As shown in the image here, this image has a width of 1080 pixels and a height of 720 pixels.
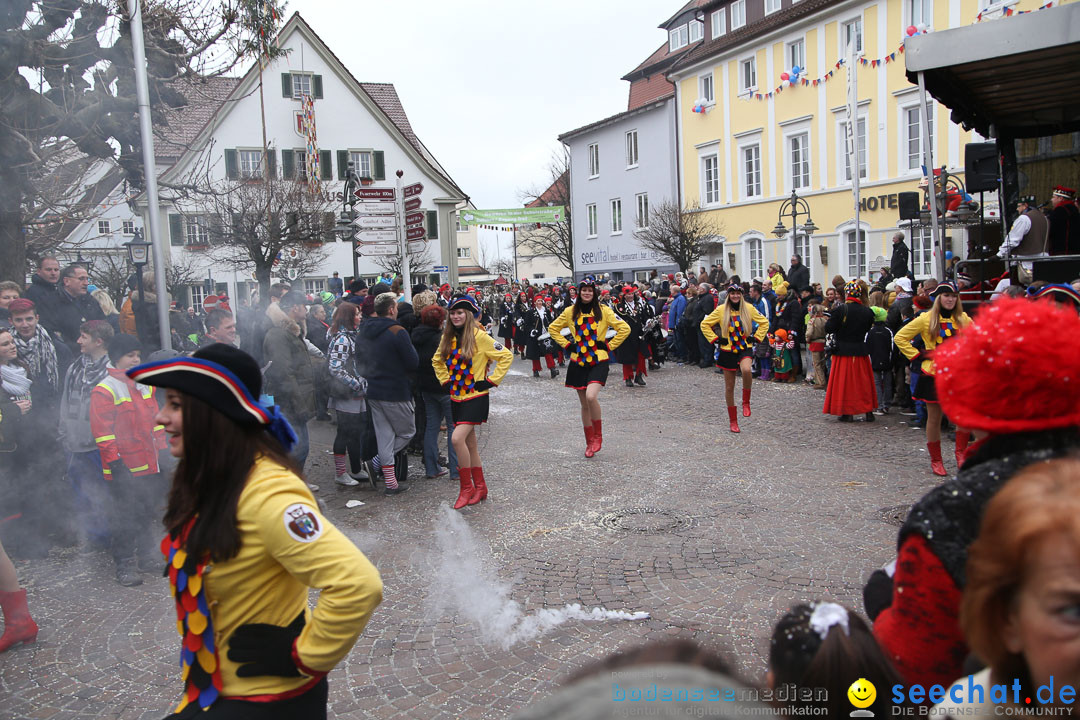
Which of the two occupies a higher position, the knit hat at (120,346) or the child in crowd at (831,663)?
the knit hat at (120,346)

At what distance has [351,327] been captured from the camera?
828cm

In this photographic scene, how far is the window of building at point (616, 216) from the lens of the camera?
126 feet

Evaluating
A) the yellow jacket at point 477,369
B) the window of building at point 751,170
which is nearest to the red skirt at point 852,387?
the yellow jacket at point 477,369

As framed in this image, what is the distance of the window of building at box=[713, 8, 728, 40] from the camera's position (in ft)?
102

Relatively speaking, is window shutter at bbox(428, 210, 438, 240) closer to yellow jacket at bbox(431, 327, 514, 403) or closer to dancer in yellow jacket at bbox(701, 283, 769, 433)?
dancer in yellow jacket at bbox(701, 283, 769, 433)

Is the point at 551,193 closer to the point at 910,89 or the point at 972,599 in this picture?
the point at 910,89

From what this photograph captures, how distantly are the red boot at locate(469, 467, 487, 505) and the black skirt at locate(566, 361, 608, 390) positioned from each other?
212 cm

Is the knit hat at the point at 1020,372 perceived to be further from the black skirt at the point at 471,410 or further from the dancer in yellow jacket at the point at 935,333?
the dancer in yellow jacket at the point at 935,333

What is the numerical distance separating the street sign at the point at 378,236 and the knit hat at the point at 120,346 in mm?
5529

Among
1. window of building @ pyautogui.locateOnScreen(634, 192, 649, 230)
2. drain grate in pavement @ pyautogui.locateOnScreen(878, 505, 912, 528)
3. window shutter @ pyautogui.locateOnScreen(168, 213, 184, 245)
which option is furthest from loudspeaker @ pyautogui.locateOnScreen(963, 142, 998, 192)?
window shutter @ pyautogui.locateOnScreen(168, 213, 184, 245)

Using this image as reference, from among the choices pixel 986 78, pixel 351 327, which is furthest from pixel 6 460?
pixel 986 78

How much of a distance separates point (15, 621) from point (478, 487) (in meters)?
3.81

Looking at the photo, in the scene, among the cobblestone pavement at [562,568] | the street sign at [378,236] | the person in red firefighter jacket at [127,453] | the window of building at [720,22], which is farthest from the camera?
the window of building at [720,22]

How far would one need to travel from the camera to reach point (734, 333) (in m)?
10.4
